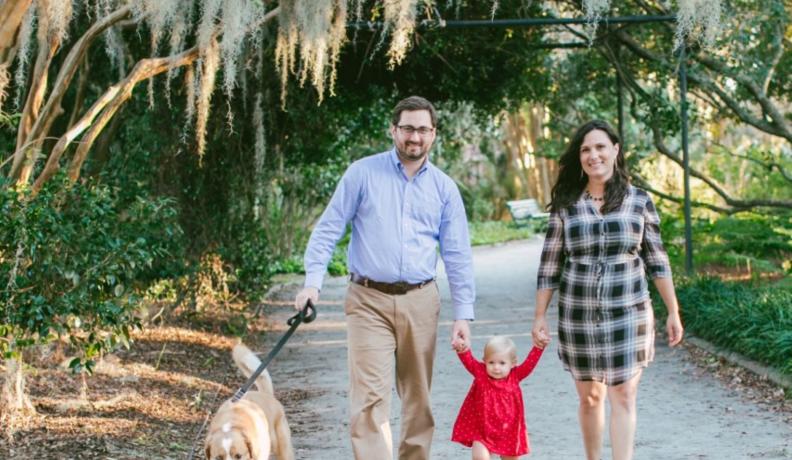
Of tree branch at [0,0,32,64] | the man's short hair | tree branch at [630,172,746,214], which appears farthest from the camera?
tree branch at [630,172,746,214]

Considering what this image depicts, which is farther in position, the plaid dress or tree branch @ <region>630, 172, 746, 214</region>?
tree branch @ <region>630, 172, 746, 214</region>

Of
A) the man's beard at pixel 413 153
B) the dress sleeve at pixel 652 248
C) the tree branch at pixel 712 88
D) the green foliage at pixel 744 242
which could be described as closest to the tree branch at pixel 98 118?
the man's beard at pixel 413 153

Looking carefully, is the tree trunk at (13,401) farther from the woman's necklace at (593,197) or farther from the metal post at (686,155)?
the metal post at (686,155)

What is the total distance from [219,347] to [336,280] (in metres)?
8.27

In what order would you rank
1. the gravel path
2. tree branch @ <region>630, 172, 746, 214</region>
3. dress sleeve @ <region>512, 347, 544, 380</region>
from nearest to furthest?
dress sleeve @ <region>512, 347, 544, 380</region>
the gravel path
tree branch @ <region>630, 172, 746, 214</region>

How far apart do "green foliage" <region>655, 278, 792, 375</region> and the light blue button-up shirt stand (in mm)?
3973

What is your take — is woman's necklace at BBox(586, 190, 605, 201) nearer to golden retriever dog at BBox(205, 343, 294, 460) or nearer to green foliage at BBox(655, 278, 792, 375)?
golden retriever dog at BBox(205, 343, 294, 460)

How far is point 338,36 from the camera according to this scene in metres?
9.57

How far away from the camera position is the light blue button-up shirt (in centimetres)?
536

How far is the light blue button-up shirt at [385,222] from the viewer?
5359mm

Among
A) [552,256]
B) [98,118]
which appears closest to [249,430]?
[552,256]

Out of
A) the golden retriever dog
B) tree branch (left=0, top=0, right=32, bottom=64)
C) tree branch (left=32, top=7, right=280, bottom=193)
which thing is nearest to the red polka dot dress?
the golden retriever dog

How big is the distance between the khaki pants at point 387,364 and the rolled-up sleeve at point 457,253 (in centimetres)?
12

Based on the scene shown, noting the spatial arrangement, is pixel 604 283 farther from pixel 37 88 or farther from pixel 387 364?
pixel 37 88
